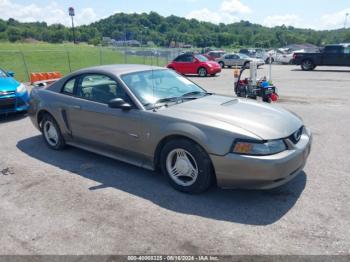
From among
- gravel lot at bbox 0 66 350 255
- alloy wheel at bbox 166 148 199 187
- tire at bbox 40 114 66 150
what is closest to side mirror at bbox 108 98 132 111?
alloy wheel at bbox 166 148 199 187

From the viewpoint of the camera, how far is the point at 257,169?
3395 mm

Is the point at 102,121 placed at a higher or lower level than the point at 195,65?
higher

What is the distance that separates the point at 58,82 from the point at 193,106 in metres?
2.67

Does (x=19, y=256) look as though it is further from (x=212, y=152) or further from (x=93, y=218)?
(x=212, y=152)

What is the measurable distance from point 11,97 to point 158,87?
4971mm

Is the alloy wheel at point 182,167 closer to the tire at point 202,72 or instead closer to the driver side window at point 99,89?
the driver side window at point 99,89

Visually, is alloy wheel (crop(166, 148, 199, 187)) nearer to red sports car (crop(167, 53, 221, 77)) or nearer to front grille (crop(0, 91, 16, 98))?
front grille (crop(0, 91, 16, 98))

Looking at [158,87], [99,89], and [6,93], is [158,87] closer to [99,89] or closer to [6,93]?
[99,89]

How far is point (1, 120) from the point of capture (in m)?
8.22

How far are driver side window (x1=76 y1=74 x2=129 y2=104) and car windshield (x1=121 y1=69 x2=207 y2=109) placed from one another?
0.17 metres

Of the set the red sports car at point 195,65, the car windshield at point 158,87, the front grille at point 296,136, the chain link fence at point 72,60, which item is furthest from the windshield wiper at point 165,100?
the chain link fence at point 72,60

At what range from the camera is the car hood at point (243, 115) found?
363 centimetres

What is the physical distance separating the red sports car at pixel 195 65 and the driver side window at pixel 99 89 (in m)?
15.0

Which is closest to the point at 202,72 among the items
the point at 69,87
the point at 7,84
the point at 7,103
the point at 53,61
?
the point at 7,84
